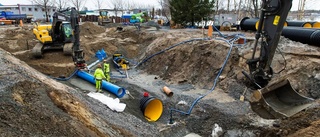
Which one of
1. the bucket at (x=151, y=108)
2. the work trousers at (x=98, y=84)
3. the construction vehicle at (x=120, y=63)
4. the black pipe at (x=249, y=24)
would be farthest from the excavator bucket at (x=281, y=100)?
the black pipe at (x=249, y=24)

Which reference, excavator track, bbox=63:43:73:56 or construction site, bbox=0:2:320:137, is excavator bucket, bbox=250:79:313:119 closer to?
construction site, bbox=0:2:320:137

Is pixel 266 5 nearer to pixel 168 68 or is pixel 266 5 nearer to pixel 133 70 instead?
pixel 168 68

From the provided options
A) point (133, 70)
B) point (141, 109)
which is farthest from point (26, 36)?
point (141, 109)

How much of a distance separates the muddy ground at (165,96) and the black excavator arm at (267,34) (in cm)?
127

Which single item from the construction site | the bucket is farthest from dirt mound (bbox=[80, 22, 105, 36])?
the bucket

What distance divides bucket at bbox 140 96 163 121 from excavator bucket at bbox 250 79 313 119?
3.60 metres

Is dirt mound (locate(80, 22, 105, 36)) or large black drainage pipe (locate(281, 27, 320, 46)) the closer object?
large black drainage pipe (locate(281, 27, 320, 46))

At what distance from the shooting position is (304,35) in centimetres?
1002

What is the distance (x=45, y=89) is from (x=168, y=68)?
7.53 m

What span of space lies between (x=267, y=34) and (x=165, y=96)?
16.2 ft

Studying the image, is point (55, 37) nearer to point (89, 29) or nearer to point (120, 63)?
point (120, 63)

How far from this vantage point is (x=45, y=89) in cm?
575

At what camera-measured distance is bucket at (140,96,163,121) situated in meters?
7.93

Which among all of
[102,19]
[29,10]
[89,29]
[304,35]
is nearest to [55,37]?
[89,29]
